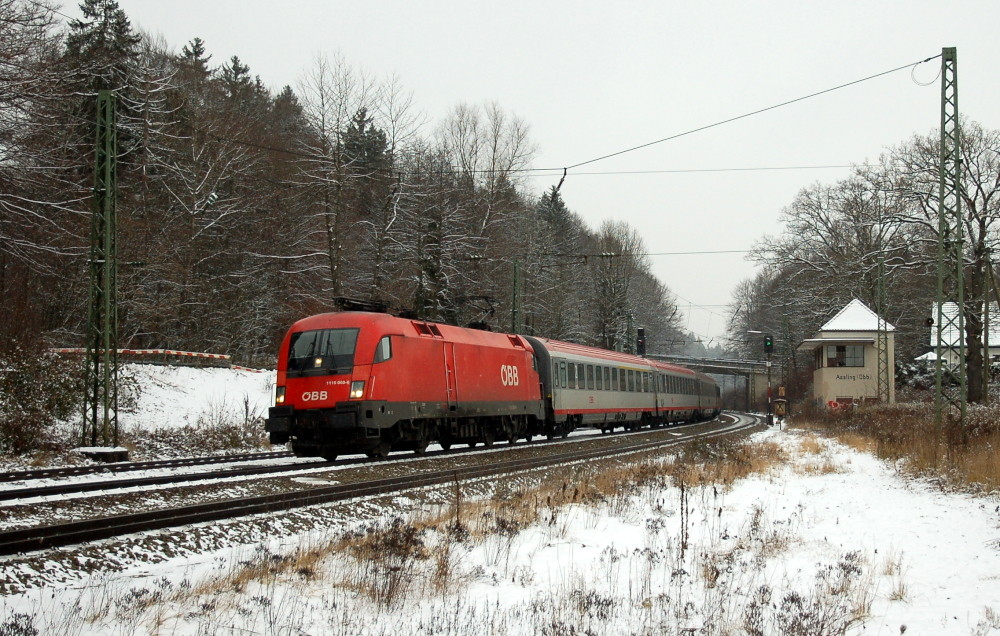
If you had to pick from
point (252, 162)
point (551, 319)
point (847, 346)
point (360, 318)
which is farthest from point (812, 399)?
point (360, 318)

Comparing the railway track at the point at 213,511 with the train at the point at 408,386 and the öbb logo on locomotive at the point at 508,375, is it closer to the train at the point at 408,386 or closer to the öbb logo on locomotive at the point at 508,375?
the train at the point at 408,386

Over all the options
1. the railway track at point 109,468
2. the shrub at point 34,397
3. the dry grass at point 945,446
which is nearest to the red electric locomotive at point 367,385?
the railway track at point 109,468

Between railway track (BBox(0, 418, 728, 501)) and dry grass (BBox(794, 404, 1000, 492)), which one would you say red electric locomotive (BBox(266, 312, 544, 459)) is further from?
dry grass (BBox(794, 404, 1000, 492))

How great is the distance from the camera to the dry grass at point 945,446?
12930mm

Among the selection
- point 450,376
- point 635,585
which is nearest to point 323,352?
point 450,376

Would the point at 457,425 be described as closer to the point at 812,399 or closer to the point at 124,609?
the point at 124,609

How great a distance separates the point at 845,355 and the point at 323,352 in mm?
40855

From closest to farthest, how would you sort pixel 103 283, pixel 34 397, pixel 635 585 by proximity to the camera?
1. pixel 635 585
2. pixel 103 283
3. pixel 34 397

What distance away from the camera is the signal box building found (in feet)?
160

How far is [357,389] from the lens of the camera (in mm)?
15805

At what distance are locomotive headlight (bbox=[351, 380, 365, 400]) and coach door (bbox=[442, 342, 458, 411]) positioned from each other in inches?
124

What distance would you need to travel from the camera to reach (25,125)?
19141mm

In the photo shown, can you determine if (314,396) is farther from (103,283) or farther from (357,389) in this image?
(103,283)

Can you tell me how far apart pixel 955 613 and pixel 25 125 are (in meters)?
20.0
